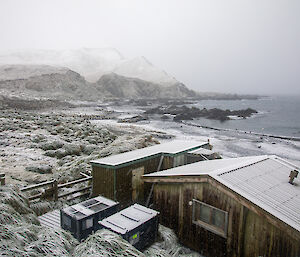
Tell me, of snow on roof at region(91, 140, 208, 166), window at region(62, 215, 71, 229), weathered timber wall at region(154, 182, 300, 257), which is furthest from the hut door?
window at region(62, 215, 71, 229)

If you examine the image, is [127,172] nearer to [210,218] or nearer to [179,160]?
[179,160]

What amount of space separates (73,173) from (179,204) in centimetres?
941

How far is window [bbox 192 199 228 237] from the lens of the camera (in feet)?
30.5

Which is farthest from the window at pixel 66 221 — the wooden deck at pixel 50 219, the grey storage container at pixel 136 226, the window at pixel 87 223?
the grey storage container at pixel 136 226

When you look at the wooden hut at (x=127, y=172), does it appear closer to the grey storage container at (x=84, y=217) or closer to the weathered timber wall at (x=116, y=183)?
the weathered timber wall at (x=116, y=183)

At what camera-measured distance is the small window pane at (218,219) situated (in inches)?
366

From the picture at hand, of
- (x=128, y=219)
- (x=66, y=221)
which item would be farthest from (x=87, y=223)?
(x=128, y=219)

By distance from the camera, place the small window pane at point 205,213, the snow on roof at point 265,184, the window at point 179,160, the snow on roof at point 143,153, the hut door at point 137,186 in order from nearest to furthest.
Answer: the snow on roof at point 265,184 < the small window pane at point 205,213 < the snow on roof at point 143,153 < the hut door at point 137,186 < the window at point 179,160

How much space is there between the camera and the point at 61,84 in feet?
534

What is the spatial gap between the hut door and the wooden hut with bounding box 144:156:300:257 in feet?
5.34

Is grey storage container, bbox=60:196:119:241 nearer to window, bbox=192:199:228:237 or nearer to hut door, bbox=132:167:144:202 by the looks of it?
hut door, bbox=132:167:144:202

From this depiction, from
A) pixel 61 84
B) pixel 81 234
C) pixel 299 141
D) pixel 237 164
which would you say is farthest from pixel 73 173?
pixel 61 84

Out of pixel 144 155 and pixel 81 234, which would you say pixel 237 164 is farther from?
pixel 81 234

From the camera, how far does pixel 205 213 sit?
32.2ft
